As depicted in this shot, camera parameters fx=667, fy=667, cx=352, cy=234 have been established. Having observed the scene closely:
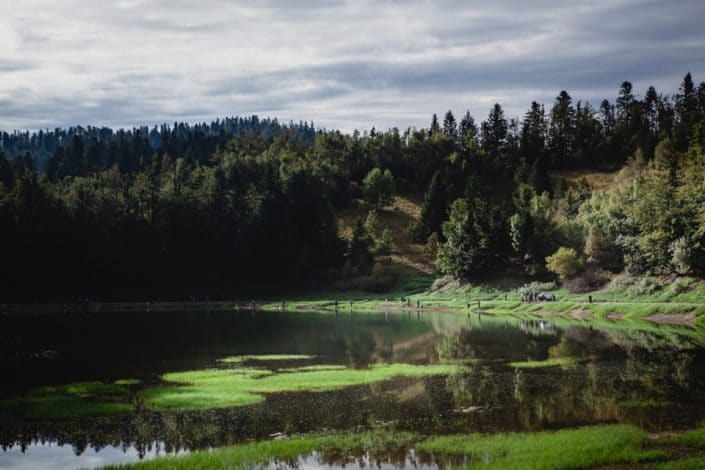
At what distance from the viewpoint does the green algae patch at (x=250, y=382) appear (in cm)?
3441

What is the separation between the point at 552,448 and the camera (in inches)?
891

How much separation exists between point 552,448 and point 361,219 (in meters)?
117

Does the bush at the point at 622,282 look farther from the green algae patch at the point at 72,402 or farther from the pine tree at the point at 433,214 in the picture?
the green algae patch at the point at 72,402

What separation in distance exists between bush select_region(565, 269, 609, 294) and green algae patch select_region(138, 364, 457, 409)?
159 feet

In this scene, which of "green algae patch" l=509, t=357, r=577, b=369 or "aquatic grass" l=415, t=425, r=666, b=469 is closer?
"aquatic grass" l=415, t=425, r=666, b=469

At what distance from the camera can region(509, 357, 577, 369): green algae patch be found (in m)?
42.8

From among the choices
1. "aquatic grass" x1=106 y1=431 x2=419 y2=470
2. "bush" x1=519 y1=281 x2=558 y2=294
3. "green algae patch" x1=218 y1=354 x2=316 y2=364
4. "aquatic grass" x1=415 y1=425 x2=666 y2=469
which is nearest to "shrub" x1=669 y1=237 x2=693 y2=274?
"bush" x1=519 y1=281 x2=558 y2=294

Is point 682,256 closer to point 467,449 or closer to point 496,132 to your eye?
point 467,449

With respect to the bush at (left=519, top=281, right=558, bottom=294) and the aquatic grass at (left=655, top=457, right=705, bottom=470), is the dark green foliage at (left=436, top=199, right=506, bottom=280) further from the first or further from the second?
the aquatic grass at (left=655, top=457, right=705, bottom=470)

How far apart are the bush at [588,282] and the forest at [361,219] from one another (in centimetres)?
19

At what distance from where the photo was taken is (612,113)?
651ft

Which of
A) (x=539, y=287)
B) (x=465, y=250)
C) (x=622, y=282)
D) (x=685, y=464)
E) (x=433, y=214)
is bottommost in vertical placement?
(x=539, y=287)

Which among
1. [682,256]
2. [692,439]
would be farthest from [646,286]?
[692,439]

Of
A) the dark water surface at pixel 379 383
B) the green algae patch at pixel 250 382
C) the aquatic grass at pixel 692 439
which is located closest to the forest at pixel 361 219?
the dark water surface at pixel 379 383
